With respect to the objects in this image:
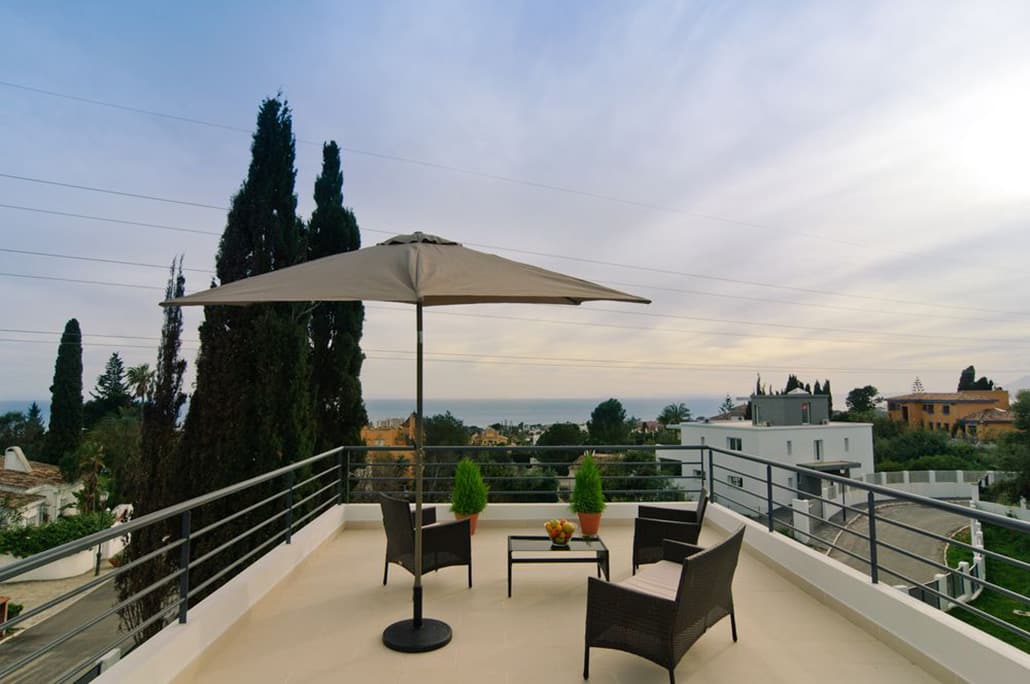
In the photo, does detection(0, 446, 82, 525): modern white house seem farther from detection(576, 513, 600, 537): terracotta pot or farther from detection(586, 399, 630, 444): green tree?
detection(586, 399, 630, 444): green tree

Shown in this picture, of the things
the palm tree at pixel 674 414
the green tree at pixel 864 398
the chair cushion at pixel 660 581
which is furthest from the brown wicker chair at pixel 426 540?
the green tree at pixel 864 398

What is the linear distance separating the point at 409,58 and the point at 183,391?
7445 mm

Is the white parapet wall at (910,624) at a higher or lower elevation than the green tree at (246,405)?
lower

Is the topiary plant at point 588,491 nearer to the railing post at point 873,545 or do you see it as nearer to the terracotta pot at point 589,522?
the terracotta pot at point 589,522

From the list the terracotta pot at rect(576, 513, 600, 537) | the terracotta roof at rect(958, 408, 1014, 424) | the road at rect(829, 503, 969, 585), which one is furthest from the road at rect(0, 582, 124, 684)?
the terracotta roof at rect(958, 408, 1014, 424)

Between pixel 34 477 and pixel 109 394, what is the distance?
612 inches

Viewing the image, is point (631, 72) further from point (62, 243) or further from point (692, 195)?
point (62, 243)

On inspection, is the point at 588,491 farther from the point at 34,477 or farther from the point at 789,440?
the point at 34,477

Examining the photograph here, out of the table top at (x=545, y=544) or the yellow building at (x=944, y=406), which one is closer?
the table top at (x=545, y=544)

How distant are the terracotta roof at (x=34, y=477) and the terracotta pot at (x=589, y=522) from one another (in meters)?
30.0

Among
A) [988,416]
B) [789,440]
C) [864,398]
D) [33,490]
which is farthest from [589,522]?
[864,398]

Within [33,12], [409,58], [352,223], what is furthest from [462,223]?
[33,12]

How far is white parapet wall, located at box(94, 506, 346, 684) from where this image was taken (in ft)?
8.41

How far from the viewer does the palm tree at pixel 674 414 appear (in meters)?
64.8
